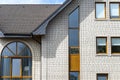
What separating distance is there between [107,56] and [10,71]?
23.1 ft

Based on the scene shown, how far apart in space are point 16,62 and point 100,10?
7.18m

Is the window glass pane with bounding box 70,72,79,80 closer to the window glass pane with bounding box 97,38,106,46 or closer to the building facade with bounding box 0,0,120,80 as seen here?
the building facade with bounding box 0,0,120,80

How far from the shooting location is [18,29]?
1048 inches

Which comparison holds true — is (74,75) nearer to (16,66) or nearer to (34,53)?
(34,53)

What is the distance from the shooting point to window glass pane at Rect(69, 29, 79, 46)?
85.4ft

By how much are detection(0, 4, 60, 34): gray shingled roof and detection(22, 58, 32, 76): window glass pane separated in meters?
2.04

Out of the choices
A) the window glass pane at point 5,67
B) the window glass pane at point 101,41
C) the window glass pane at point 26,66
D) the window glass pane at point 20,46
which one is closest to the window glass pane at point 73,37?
the window glass pane at point 101,41

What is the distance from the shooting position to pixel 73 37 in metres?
26.1

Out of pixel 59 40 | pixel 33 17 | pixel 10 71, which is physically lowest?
pixel 10 71

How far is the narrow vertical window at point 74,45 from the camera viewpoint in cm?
2566

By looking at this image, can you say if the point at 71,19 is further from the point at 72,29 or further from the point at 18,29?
the point at 18,29

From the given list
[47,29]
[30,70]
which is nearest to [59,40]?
[47,29]

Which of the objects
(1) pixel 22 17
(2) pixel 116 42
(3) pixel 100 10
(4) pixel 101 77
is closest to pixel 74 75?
(4) pixel 101 77

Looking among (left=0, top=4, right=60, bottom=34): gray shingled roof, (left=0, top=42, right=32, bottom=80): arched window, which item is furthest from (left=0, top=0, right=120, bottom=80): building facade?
(left=0, top=4, right=60, bottom=34): gray shingled roof
